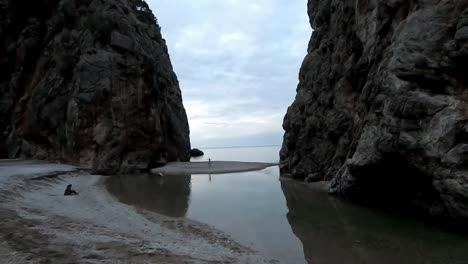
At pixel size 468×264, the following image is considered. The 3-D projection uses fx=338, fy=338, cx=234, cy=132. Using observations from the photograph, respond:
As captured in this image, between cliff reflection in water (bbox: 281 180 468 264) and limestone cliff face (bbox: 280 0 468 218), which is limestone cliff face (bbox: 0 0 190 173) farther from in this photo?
cliff reflection in water (bbox: 281 180 468 264)

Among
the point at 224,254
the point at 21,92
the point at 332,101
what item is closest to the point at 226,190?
the point at 332,101

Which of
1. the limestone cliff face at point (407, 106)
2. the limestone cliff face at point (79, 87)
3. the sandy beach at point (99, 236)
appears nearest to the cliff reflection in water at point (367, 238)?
the limestone cliff face at point (407, 106)

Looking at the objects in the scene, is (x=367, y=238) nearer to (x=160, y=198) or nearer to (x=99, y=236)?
(x=99, y=236)

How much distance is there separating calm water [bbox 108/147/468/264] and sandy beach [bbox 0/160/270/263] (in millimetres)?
1381

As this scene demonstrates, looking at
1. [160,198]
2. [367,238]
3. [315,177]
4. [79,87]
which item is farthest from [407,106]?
[79,87]

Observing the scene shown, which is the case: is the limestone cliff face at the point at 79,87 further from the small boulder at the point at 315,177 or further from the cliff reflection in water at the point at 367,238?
the cliff reflection in water at the point at 367,238

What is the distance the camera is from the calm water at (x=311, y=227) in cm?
1107

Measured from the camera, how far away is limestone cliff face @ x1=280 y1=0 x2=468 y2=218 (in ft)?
45.8

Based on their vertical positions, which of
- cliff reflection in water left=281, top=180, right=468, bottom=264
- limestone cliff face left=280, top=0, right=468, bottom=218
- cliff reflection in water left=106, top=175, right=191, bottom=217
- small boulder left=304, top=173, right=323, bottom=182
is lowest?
cliff reflection in water left=281, top=180, right=468, bottom=264

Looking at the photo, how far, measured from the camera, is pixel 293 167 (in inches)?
1485

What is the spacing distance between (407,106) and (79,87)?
128ft

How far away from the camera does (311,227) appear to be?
15016mm

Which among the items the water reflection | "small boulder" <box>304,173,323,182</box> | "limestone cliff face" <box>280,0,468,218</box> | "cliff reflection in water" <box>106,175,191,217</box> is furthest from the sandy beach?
"small boulder" <box>304,173,323,182</box>

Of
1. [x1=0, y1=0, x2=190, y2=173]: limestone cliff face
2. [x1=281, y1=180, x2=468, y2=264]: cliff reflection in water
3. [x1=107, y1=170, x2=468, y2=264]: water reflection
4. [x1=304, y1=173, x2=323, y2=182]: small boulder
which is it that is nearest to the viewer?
[x1=281, y1=180, x2=468, y2=264]: cliff reflection in water
